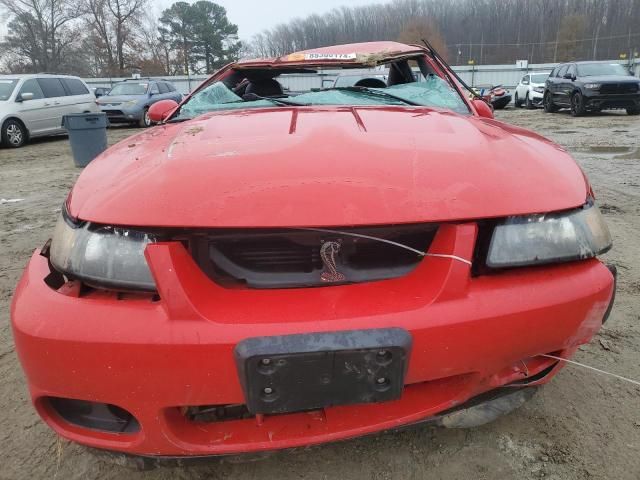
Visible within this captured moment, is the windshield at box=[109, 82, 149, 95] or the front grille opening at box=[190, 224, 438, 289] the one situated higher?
the windshield at box=[109, 82, 149, 95]

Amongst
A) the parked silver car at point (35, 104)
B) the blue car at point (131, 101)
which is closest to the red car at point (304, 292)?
the parked silver car at point (35, 104)

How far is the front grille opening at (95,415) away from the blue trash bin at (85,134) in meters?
6.84

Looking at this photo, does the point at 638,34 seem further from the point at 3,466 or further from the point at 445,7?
the point at 3,466

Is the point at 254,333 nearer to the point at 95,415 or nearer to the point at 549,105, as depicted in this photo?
the point at 95,415

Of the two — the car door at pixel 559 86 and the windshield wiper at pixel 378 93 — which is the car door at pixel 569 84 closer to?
the car door at pixel 559 86

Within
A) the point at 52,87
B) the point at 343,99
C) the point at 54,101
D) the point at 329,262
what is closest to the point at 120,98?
the point at 52,87

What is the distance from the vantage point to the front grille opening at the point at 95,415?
119 centimetres

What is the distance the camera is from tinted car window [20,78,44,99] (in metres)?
10.4

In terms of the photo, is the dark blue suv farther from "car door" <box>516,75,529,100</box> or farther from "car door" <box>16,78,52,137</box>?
"car door" <box>16,78,52,137</box>

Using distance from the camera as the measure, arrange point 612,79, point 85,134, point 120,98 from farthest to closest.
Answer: point 120,98
point 612,79
point 85,134

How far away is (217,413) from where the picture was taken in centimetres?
125

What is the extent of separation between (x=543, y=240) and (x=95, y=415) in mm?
1279

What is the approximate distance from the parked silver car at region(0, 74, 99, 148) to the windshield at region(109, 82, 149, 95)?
2425 millimetres

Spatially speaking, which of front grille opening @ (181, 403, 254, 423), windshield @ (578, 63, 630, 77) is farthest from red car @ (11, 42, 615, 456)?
windshield @ (578, 63, 630, 77)
